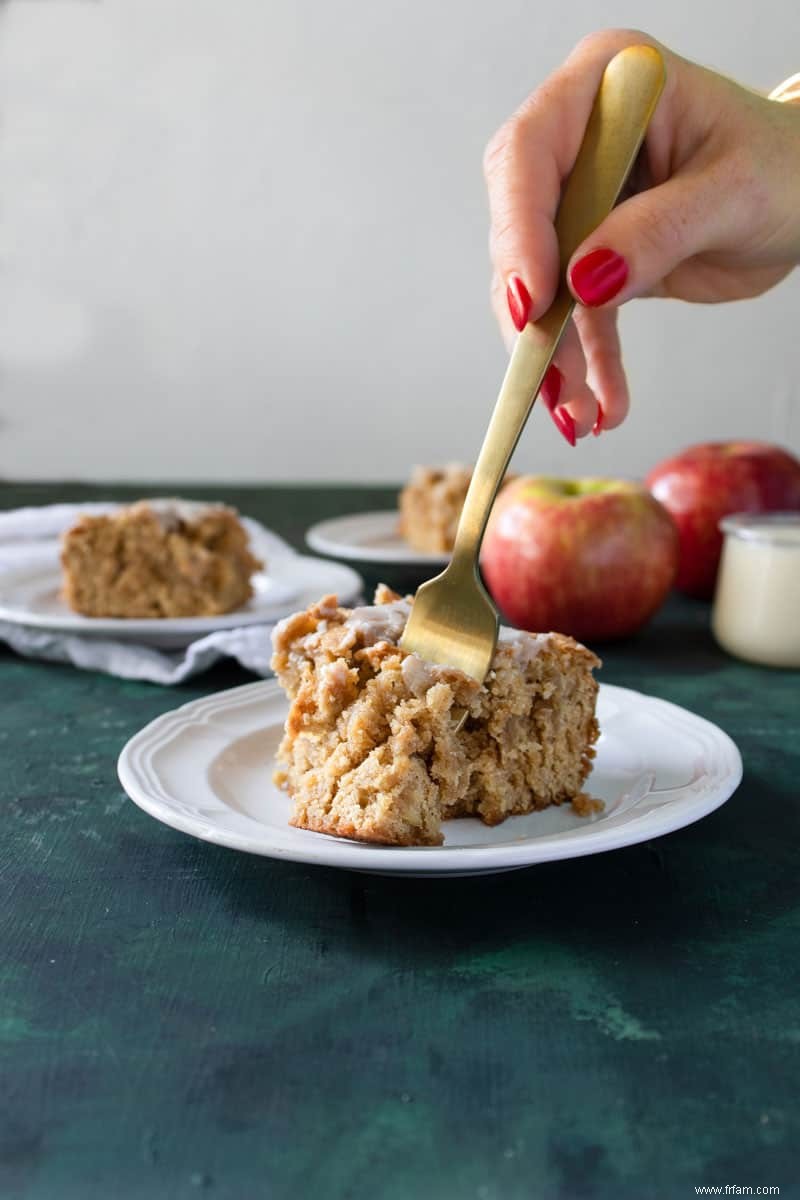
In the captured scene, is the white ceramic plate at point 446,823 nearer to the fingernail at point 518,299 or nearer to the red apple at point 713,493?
the fingernail at point 518,299

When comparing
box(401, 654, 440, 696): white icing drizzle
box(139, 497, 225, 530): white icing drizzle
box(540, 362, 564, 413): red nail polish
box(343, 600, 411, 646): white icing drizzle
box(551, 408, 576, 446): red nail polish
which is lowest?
box(139, 497, 225, 530): white icing drizzle

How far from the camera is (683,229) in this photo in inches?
45.5

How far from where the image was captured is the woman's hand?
3.64 ft

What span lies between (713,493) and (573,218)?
3.21ft

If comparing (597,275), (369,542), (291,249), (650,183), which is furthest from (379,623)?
(291,249)

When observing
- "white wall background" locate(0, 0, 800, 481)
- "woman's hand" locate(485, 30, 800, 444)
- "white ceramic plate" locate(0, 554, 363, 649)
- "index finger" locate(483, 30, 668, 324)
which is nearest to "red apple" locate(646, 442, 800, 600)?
"white ceramic plate" locate(0, 554, 363, 649)

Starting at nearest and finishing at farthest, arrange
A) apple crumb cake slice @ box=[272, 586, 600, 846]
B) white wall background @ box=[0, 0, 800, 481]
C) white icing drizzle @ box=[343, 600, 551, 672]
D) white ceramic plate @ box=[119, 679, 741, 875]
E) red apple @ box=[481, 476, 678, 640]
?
white ceramic plate @ box=[119, 679, 741, 875], apple crumb cake slice @ box=[272, 586, 600, 846], white icing drizzle @ box=[343, 600, 551, 672], red apple @ box=[481, 476, 678, 640], white wall background @ box=[0, 0, 800, 481]

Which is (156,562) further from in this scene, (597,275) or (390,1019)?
(390,1019)

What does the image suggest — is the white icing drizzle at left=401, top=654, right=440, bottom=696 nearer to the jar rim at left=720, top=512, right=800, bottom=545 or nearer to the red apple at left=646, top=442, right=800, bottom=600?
the jar rim at left=720, top=512, right=800, bottom=545

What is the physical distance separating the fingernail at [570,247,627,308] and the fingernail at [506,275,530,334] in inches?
1.8

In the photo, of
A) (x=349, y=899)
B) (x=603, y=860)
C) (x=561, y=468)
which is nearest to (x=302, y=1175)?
(x=349, y=899)

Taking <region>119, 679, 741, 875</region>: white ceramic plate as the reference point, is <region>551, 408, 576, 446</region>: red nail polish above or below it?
above

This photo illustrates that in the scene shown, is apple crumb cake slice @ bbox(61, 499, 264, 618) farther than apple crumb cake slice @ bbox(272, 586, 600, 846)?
Yes

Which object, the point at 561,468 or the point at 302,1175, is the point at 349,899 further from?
the point at 561,468
